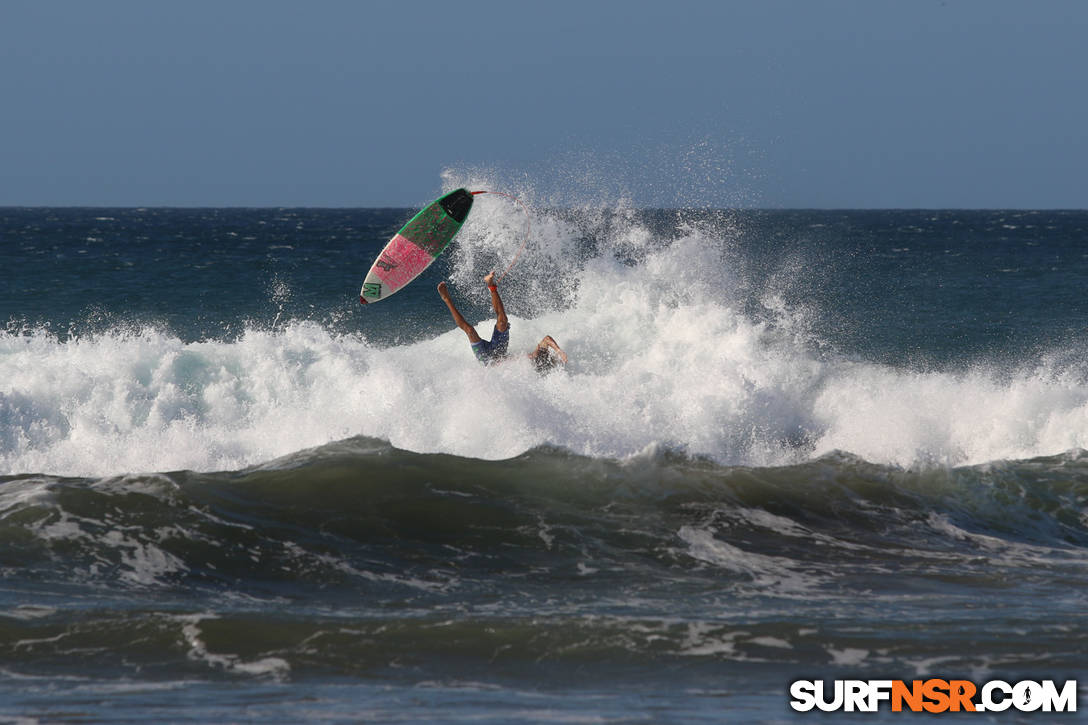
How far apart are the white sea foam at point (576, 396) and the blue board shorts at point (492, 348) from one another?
0.19 meters

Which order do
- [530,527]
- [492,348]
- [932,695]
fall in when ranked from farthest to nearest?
[492,348] < [530,527] < [932,695]

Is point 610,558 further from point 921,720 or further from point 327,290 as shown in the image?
point 327,290

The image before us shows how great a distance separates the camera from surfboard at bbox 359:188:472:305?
16609mm

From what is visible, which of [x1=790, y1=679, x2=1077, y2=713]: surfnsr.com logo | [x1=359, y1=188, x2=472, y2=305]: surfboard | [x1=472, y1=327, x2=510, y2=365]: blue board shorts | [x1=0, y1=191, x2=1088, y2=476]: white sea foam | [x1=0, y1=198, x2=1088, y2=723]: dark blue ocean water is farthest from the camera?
[x1=359, y1=188, x2=472, y2=305]: surfboard

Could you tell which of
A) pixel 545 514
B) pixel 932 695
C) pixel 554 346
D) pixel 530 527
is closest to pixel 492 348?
pixel 554 346

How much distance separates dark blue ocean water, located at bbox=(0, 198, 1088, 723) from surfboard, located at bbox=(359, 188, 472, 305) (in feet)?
4.24

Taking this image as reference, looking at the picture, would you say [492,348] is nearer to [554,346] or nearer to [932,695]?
[554,346]

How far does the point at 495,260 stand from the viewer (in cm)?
2264

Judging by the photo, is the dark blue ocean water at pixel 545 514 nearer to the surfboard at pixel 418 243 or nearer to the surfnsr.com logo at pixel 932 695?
the surfnsr.com logo at pixel 932 695

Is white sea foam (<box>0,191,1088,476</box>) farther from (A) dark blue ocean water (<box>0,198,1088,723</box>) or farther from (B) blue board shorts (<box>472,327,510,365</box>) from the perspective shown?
(B) blue board shorts (<box>472,327,510,365</box>)

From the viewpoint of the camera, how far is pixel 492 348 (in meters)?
15.1

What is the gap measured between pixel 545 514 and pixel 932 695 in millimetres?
4876

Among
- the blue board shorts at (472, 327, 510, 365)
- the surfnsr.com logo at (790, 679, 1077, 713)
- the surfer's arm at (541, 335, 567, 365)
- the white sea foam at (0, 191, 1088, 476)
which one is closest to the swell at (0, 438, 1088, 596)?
the white sea foam at (0, 191, 1088, 476)

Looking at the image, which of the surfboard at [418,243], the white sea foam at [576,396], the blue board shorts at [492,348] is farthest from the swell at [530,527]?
the surfboard at [418,243]
